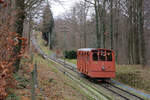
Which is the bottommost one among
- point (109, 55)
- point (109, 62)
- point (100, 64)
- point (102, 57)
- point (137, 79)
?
point (137, 79)

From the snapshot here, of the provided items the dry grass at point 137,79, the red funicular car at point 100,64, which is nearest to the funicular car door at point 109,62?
the red funicular car at point 100,64

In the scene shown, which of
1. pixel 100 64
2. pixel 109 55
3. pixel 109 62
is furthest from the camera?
pixel 109 55

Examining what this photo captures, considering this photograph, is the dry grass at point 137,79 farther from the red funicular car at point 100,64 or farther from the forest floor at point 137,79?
the red funicular car at point 100,64

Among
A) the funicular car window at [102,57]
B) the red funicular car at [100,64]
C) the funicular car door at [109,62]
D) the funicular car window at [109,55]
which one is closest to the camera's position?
the red funicular car at [100,64]

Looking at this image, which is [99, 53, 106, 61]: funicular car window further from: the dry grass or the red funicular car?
the dry grass

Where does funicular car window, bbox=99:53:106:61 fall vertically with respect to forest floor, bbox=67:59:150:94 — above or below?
above

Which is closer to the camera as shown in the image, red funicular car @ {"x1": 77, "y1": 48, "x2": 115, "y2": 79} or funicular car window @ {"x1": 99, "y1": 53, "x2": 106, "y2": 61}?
red funicular car @ {"x1": 77, "y1": 48, "x2": 115, "y2": 79}

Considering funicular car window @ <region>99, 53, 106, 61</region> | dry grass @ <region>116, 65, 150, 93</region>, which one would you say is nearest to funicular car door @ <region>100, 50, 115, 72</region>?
funicular car window @ <region>99, 53, 106, 61</region>

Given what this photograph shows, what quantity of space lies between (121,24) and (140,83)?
56.8ft

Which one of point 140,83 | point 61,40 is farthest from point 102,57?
point 61,40

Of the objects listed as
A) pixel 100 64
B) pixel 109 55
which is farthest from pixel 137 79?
pixel 100 64

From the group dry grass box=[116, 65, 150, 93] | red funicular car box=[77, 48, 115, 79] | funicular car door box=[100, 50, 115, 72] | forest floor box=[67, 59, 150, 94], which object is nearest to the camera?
forest floor box=[67, 59, 150, 94]

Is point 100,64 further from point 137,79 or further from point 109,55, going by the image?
point 137,79

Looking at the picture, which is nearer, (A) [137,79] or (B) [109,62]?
(A) [137,79]
